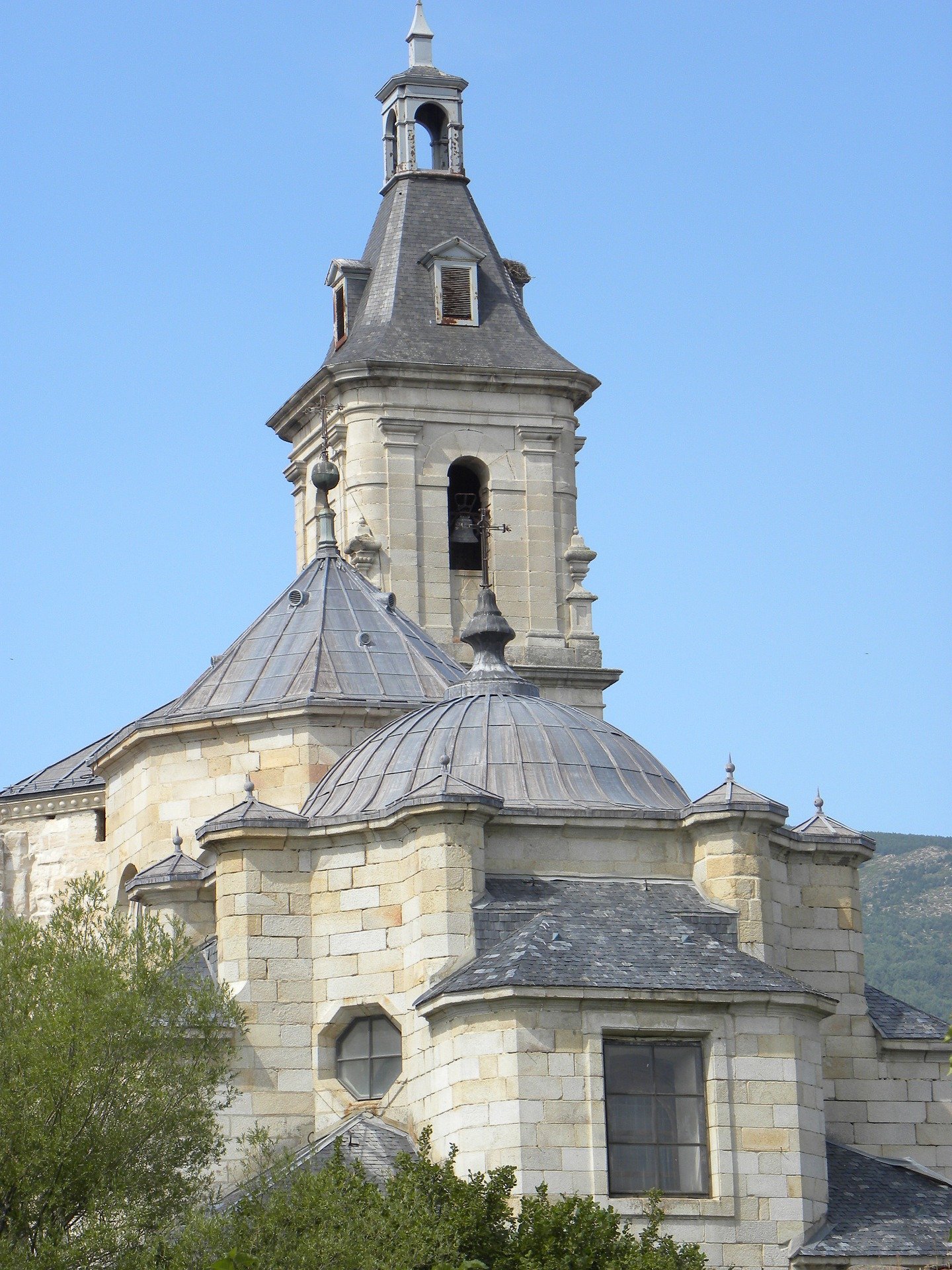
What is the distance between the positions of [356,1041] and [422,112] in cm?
3378

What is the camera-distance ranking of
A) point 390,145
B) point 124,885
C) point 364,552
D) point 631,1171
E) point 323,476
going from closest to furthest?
point 631,1171, point 124,885, point 323,476, point 364,552, point 390,145

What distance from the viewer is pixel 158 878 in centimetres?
4044

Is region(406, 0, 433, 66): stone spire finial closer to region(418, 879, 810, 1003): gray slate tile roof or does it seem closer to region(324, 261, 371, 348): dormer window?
region(324, 261, 371, 348): dormer window

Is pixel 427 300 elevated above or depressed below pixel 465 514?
above

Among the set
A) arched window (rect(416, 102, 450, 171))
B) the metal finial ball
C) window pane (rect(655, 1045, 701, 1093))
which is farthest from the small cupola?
window pane (rect(655, 1045, 701, 1093))

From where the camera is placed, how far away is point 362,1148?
3512cm

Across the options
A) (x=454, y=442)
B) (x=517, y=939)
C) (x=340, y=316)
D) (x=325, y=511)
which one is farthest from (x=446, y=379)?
(x=517, y=939)

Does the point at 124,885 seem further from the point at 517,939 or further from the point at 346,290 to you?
the point at 346,290

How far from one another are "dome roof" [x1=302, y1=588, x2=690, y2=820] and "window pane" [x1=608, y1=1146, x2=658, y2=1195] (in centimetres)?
474

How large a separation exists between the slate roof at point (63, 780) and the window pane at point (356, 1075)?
15.8 m

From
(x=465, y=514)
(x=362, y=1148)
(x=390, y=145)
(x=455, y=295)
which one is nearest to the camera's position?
(x=362, y=1148)

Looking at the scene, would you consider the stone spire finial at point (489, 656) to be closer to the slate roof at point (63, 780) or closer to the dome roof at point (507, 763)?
the dome roof at point (507, 763)

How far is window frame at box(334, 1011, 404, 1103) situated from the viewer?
120ft

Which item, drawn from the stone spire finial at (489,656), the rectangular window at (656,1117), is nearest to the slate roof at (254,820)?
the stone spire finial at (489,656)
